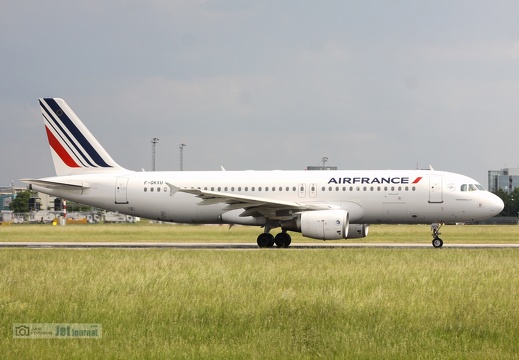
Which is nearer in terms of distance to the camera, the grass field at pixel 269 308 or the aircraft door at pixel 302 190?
the grass field at pixel 269 308

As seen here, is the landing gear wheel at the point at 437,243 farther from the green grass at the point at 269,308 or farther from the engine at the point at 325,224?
the green grass at the point at 269,308

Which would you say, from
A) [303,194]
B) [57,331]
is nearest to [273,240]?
[303,194]

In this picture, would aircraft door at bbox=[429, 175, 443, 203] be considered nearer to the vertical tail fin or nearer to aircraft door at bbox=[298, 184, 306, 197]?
aircraft door at bbox=[298, 184, 306, 197]

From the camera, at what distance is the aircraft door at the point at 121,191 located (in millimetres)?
39000

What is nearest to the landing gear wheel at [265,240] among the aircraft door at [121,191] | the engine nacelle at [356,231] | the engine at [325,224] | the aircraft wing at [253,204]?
the aircraft wing at [253,204]

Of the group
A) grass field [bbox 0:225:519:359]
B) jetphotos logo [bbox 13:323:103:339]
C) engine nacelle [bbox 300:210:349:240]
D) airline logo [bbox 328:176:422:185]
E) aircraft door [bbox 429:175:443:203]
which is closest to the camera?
grass field [bbox 0:225:519:359]

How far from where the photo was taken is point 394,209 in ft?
117

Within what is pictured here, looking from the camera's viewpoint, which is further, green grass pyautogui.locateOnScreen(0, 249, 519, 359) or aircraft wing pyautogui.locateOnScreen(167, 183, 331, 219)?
aircraft wing pyautogui.locateOnScreen(167, 183, 331, 219)

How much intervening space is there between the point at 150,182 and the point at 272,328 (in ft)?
87.9

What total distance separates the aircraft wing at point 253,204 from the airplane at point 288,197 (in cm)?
5

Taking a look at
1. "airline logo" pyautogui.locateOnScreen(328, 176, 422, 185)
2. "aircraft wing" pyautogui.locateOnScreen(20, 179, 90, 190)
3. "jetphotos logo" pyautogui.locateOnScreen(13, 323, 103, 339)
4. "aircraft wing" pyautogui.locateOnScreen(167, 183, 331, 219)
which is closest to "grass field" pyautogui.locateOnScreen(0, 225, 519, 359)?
"jetphotos logo" pyautogui.locateOnScreen(13, 323, 103, 339)

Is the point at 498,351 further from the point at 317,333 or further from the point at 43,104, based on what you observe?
the point at 43,104

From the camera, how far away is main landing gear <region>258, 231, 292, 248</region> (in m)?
35.9

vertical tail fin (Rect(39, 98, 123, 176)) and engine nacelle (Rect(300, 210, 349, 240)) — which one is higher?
vertical tail fin (Rect(39, 98, 123, 176))
